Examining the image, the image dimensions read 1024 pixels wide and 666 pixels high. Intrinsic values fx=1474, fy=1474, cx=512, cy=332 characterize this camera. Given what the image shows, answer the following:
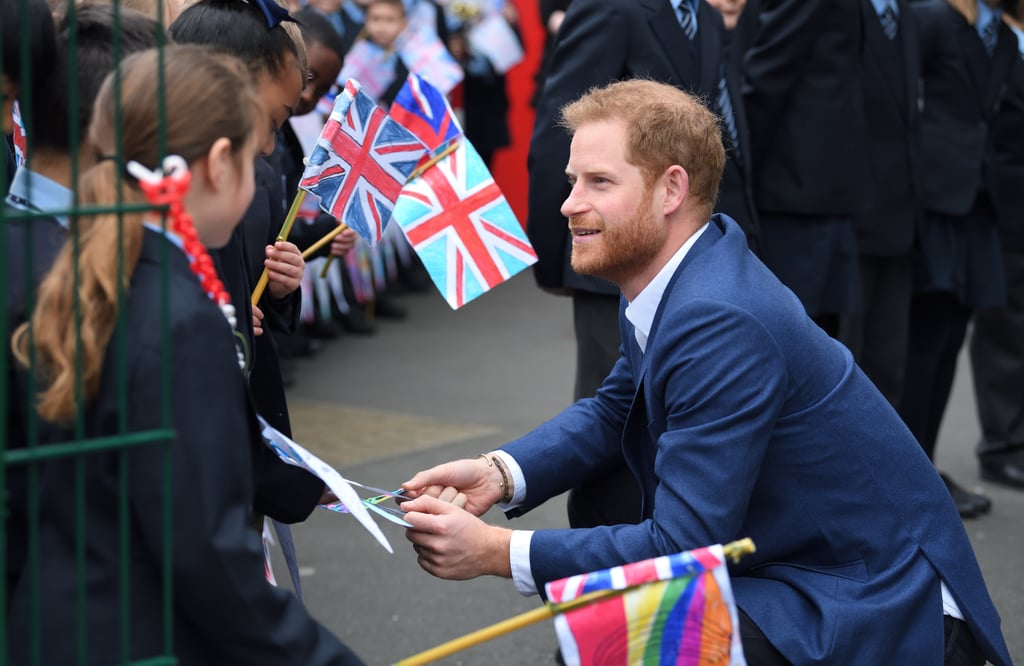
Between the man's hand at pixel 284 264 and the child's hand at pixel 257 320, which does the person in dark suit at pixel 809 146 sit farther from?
the child's hand at pixel 257 320

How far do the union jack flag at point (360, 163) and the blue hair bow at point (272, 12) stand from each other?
223 millimetres

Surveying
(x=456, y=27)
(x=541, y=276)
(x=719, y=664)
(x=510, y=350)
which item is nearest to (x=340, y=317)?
(x=510, y=350)

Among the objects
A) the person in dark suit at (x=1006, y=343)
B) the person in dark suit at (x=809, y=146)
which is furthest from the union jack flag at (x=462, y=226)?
the person in dark suit at (x=1006, y=343)

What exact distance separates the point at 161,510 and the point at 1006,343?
4693mm

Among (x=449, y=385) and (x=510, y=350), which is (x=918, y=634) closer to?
(x=449, y=385)

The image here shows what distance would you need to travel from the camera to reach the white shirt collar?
2701 millimetres

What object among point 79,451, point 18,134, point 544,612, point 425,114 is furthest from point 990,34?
point 79,451

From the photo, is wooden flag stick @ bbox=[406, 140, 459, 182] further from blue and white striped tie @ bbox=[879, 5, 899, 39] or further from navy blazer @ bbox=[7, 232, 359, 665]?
blue and white striped tie @ bbox=[879, 5, 899, 39]

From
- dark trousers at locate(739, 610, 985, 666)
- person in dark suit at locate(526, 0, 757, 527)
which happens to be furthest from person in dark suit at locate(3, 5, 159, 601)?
person in dark suit at locate(526, 0, 757, 527)

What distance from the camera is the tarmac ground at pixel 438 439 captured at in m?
4.27

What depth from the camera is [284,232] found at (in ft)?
9.96

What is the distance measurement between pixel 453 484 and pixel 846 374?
2.53 ft

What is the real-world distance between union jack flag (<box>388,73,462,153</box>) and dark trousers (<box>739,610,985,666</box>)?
1.23 meters

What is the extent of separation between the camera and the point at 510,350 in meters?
8.37
